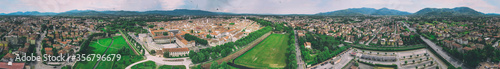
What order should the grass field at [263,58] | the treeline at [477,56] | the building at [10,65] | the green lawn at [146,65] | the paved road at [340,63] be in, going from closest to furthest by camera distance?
the building at [10,65]
the green lawn at [146,65]
the treeline at [477,56]
the paved road at [340,63]
the grass field at [263,58]

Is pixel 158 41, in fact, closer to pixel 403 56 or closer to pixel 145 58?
pixel 145 58

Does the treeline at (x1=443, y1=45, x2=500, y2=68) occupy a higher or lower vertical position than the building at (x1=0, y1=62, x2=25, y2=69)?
higher

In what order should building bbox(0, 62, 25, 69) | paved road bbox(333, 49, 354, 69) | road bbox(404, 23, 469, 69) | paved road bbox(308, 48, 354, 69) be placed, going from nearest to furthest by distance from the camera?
building bbox(0, 62, 25, 69) < paved road bbox(308, 48, 354, 69) < paved road bbox(333, 49, 354, 69) < road bbox(404, 23, 469, 69)

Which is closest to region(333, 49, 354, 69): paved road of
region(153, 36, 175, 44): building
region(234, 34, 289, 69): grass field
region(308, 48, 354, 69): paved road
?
region(308, 48, 354, 69): paved road

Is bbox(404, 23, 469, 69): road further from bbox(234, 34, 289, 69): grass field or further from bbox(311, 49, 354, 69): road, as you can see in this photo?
bbox(234, 34, 289, 69): grass field

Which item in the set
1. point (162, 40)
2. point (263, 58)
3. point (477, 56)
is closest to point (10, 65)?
point (162, 40)

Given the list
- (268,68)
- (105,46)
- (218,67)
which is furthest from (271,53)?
(105,46)

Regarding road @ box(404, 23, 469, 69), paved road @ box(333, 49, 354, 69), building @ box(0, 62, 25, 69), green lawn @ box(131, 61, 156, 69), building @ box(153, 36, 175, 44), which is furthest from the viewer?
building @ box(153, 36, 175, 44)

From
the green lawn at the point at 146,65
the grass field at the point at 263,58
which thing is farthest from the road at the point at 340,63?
the green lawn at the point at 146,65

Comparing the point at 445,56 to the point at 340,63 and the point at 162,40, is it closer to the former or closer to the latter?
the point at 340,63

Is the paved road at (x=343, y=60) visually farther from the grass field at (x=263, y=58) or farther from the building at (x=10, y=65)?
the building at (x=10, y=65)

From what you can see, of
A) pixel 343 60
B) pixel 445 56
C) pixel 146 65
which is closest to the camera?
pixel 146 65
